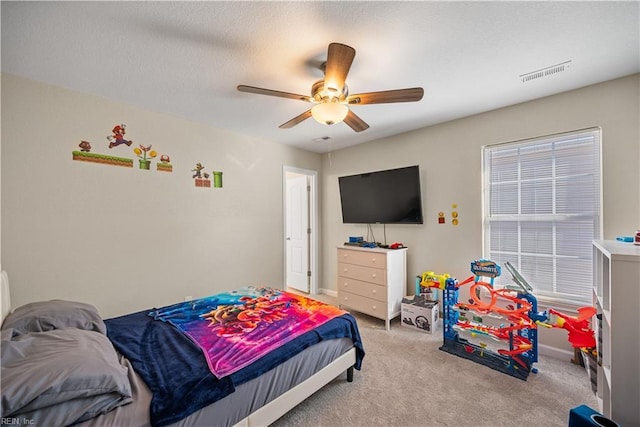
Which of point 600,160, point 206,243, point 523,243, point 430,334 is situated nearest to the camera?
point 600,160

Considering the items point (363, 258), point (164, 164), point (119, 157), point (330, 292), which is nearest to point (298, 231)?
point (330, 292)

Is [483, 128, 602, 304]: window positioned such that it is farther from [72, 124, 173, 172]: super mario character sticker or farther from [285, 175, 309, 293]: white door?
[72, 124, 173, 172]: super mario character sticker

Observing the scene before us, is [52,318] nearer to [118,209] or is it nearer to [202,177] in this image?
[118,209]

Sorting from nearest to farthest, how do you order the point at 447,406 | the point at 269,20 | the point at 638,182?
the point at 269,20
the point at 447,406
the point at 638,182

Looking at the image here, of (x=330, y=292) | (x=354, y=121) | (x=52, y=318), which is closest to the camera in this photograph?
(x=52, y=318)

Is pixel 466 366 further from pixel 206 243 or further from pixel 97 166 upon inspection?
pixel 97 166

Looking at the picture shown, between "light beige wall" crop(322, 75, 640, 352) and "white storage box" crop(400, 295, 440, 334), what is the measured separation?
42 cm

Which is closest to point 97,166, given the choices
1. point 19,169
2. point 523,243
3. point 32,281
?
point 19,169

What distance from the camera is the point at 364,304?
346 cm

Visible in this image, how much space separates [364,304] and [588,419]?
2.32 m

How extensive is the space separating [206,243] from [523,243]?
366cm

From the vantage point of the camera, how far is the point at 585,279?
245cm

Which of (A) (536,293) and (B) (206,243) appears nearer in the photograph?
(A) (536,293)

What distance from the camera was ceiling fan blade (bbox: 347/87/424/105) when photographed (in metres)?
1.81
